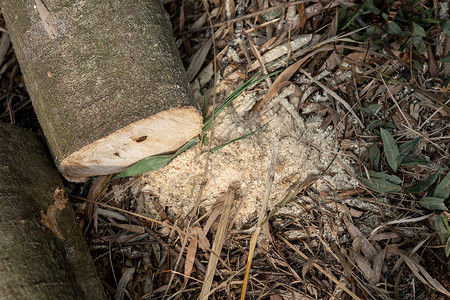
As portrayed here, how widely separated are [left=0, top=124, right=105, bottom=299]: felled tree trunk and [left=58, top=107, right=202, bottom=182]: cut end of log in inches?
5.4

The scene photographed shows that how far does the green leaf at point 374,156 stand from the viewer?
5.83 ft

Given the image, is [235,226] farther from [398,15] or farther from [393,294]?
[398,15]

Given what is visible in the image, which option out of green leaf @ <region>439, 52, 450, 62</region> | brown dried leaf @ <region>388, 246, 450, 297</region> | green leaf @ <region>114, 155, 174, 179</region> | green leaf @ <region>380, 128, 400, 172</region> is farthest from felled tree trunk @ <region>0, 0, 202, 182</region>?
green leaf @ <region>439, 52, 450, 62</region>

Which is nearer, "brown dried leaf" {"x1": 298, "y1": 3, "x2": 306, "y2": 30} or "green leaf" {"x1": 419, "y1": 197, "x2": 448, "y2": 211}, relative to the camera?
"green leaf" {"x1": 419, "y1": 197, "x2": 448, "y2": 211}

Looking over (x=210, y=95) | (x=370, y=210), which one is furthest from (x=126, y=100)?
(x=370, y=210)

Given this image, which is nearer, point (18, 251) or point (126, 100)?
point (18, 251)

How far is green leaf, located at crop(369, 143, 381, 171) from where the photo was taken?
178cm

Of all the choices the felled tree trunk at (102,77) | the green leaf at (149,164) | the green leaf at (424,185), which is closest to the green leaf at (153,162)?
the green leaf at (149,164)

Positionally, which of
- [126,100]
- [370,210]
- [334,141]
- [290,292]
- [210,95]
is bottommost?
[290,292]

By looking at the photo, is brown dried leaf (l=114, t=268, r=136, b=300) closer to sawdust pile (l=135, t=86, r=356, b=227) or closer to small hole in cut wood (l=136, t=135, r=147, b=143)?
sawdust pile (l=135, t=86, r=356, b=227)

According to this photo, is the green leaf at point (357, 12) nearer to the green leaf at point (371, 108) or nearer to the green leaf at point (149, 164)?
the green leaf at point (371, 108)

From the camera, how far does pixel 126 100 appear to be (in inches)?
58.0

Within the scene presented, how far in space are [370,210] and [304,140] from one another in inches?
18.2

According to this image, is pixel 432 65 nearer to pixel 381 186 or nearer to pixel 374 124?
pixel 374 124
